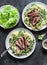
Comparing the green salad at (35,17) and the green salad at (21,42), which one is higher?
the green salad at (35,17)

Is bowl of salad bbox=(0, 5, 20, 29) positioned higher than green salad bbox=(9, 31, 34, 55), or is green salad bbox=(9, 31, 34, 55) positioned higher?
bowl of salad bbox=(0, 5, 20, 29)

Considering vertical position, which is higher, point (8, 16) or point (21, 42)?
point (8, 16)

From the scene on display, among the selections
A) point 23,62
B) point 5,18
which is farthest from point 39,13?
point 23,62
